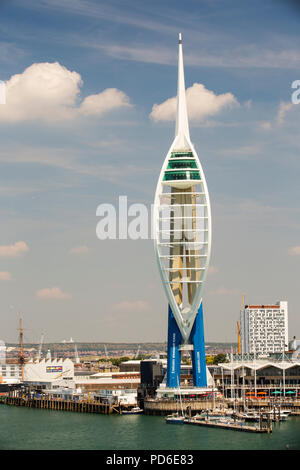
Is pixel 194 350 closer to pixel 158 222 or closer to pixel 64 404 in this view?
pixel 158 222

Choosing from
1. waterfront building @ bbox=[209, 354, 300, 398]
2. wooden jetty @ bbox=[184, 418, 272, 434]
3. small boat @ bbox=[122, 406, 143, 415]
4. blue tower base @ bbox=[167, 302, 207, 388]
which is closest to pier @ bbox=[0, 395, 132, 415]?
small boat @ bbox=[122, 406, 143, 415]

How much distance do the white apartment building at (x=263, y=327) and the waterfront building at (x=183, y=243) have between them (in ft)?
282

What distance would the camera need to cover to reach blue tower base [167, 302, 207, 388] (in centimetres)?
6475

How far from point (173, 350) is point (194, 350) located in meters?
1.47

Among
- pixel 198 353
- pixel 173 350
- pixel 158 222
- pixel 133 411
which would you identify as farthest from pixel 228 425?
pixel 158 222

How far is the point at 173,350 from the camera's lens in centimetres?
6512

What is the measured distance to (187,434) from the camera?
48.9 meters

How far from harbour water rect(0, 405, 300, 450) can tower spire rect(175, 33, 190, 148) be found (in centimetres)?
1941

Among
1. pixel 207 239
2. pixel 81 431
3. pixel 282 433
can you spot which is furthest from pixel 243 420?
pixel 207 239

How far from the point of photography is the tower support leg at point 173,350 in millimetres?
64625

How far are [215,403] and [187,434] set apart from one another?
13.0 metres

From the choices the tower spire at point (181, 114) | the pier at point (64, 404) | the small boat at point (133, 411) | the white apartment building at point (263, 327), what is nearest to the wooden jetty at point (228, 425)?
the small boat at point (133, 411)

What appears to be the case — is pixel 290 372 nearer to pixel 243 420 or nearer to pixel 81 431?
pixel 243 420

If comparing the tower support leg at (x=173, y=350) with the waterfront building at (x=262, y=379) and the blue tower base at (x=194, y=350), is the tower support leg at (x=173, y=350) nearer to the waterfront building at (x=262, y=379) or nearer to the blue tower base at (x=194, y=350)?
the blue tower base at (x=194, y=350)
